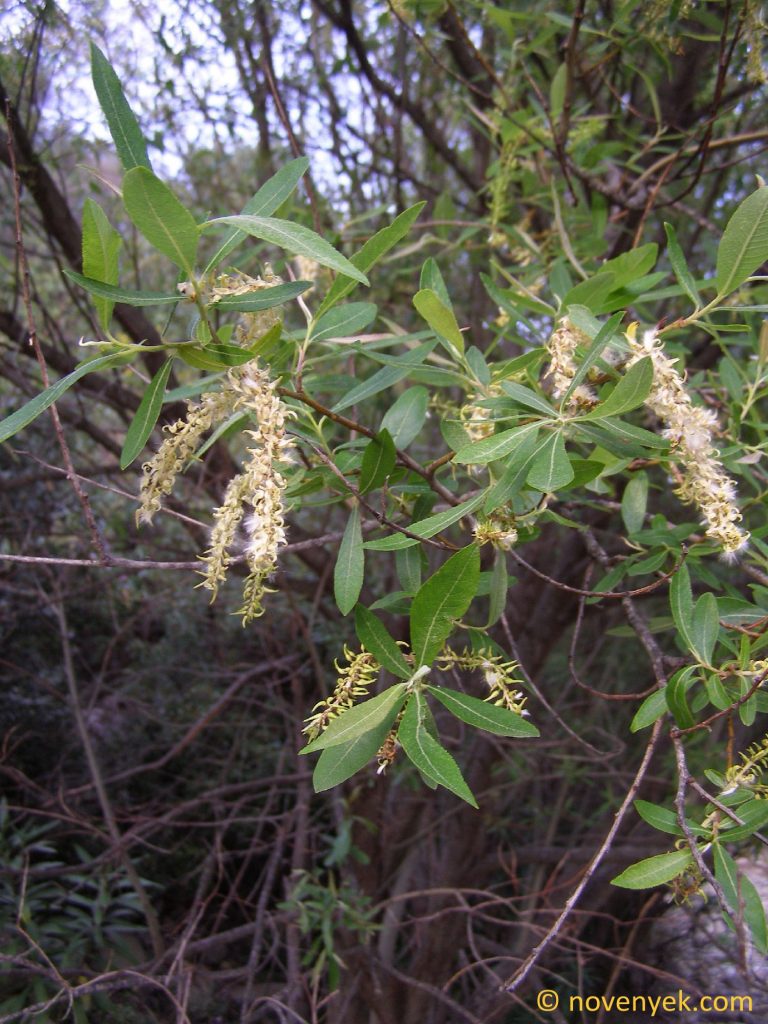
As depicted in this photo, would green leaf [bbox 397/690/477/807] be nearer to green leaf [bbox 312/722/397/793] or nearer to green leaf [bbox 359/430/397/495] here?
green leaf [bbox 312/722/397/793]

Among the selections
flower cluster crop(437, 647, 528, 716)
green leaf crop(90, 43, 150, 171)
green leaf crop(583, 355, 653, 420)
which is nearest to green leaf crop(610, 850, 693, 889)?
flower cluster crop(437, 647, 528, 716)

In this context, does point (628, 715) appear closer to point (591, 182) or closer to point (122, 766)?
point (122, 766)

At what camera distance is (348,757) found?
63cm

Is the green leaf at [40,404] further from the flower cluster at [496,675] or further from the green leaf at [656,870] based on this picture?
the green leaf at [656,870]

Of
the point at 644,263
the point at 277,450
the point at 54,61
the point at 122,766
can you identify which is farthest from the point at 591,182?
the point at 122,766

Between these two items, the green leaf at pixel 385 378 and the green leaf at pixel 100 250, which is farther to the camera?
the green leaf at pixel 385 378

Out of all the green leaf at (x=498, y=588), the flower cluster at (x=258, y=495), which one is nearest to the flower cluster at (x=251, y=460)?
the flower cluster at (x=258, y=495)

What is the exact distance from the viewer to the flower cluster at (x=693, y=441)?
0.66 m

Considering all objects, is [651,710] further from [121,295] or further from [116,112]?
[116,112]

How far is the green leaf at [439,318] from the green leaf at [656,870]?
1.66 ft

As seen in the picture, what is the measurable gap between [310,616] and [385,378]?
1377 mm

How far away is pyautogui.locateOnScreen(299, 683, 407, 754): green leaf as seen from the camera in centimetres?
55

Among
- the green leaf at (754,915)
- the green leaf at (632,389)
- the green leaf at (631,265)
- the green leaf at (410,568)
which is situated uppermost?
the green leaf at (631,265)

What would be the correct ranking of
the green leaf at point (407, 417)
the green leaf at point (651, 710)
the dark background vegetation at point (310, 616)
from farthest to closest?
the dark background vegetation at point (310, 616) → the green leaf at point (407, 417) → the green leaf at point (651, 710)
